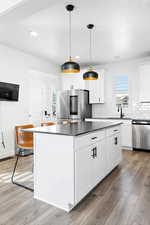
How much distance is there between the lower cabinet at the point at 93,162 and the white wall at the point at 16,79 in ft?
8.45

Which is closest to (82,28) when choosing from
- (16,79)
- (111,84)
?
(16,79)

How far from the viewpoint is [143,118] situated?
16.4 feet

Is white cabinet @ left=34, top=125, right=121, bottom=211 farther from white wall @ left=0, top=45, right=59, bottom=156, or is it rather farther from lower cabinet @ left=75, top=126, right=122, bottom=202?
white wall @ left=0, top=45, right=59, bottom=156

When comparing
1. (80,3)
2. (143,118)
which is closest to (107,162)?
(80,3)

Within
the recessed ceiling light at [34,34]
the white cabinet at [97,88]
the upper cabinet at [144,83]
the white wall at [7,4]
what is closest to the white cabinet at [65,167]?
the white wall at [7,4]

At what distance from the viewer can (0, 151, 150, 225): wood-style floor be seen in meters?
1.72

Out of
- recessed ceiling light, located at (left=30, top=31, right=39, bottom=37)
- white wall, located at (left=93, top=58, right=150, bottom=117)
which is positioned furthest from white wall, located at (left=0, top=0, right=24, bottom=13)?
white wall, located at (left=93, top=58, right=150, bottom=117)

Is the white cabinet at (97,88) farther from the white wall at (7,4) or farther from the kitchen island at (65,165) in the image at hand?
the white wall at (7,4)

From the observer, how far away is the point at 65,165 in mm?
1898

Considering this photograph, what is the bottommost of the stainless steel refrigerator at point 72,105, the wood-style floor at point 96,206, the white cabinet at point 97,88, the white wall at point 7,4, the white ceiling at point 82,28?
the wood-style floor at point 96,206

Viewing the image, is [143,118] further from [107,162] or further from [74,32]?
[74,32]

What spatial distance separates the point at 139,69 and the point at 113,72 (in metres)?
0.92

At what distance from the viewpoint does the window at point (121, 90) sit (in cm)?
527

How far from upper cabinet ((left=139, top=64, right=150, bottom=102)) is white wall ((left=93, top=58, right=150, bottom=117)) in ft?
0.87
